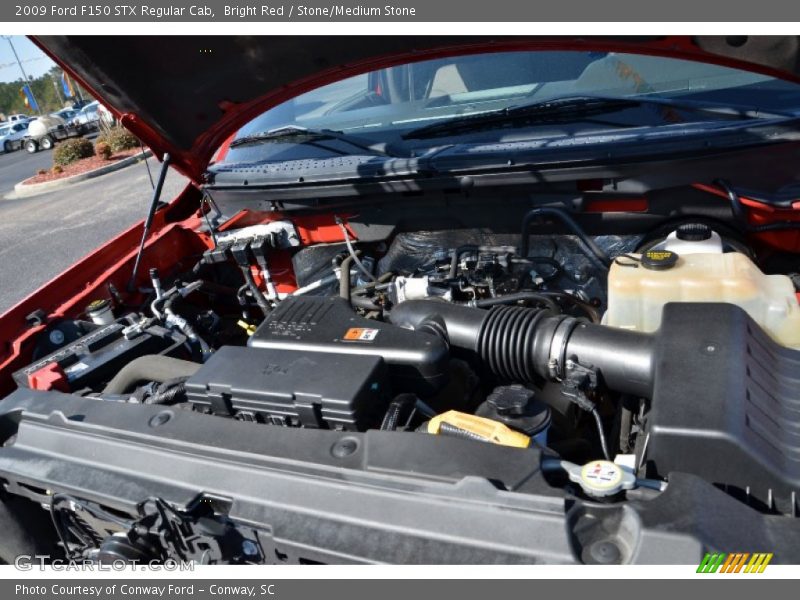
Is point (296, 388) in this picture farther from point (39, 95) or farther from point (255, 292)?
point (39, 95)

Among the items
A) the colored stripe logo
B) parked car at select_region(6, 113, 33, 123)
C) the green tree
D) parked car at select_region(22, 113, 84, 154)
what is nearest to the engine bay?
the colored stripe logo

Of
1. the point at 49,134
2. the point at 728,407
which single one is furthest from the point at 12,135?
the point at 728,407

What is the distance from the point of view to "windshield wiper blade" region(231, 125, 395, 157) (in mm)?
2213

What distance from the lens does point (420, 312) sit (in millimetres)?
1733

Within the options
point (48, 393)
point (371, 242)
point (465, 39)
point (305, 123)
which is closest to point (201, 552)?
point (48, 393)

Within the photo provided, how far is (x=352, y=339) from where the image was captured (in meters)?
1.63

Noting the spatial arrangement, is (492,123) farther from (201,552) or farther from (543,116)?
(201,552)

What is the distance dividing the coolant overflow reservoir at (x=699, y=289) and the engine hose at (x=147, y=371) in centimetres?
124

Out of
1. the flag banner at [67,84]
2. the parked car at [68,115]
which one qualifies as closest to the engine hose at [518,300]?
the flag banner at [67,84]

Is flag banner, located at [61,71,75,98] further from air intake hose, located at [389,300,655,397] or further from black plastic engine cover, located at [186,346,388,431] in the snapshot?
air intake hose, located at [389,300,655,397]

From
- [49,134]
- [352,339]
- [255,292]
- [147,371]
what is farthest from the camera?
[49,134]

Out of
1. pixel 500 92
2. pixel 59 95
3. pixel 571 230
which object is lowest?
pixel 571 230

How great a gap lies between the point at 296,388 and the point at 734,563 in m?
0.92

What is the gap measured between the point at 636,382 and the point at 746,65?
3.10 ft
